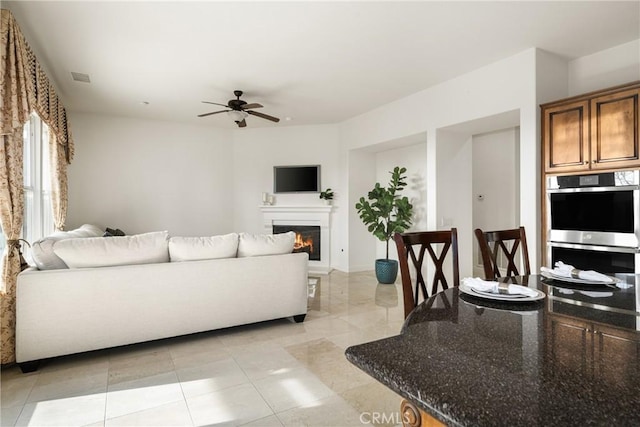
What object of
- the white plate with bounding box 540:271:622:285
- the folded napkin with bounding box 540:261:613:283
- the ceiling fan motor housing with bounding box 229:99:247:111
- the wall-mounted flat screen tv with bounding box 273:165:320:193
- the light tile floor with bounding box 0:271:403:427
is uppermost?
the ceiling fan motor housing with bounding box 229:99:247:111

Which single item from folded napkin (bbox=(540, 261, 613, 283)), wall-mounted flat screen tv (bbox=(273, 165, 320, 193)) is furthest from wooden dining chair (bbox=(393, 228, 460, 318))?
wall-mounted flat screen tv (bbox=(273, 165, 320, 193))

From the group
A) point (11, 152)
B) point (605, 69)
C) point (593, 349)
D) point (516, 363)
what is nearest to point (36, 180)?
point (11, 152)

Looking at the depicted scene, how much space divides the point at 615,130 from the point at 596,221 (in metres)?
0.77

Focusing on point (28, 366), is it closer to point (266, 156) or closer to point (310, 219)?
point (310, 219)

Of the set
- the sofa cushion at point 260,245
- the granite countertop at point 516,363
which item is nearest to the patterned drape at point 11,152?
the sofa cushion at point 260,245

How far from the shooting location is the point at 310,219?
641cm

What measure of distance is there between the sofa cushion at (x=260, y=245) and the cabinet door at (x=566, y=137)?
265 centimetres

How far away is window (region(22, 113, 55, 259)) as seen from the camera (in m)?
3.68

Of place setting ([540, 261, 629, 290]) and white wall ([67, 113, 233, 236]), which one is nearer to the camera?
place setting ([540, 261, 629, 290])

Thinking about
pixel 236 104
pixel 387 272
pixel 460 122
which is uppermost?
pixel 236 104

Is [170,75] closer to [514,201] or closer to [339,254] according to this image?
[339,254]

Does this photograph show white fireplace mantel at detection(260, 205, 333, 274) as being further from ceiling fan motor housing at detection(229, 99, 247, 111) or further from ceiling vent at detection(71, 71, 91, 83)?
ceiling vent at detection(71, 71, 91, 83)

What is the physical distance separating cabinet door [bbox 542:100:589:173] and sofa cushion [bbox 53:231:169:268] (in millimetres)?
3610

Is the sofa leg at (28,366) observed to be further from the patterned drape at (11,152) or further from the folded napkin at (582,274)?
the folded napkin at (582,274)
